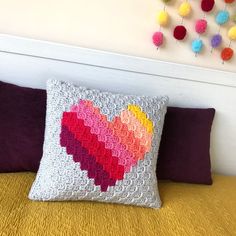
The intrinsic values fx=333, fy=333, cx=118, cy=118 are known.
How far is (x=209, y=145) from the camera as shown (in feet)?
4.53

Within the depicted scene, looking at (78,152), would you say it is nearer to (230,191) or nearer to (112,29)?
(112,29)

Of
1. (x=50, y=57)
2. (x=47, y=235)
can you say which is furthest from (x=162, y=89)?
(x=47, y=235)

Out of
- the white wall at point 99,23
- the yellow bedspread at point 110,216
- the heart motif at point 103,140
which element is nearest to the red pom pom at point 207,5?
the white wall at point 99,23

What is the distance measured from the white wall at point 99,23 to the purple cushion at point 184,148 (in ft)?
0.85

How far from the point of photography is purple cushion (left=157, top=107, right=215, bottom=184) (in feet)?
4.20

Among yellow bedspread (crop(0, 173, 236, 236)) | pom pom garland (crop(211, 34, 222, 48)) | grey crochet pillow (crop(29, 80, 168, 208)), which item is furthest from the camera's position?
pom pom garland (crop(211, 34, 222, 48))

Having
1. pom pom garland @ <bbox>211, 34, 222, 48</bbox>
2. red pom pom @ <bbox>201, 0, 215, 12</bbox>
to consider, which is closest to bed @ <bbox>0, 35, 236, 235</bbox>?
pom pom garland @ <bbox>211, 34, 222, 48</bbox>

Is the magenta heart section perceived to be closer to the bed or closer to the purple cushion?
the bed

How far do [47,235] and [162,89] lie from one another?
759mm

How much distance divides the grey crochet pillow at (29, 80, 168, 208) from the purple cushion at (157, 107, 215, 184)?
17 centimetres

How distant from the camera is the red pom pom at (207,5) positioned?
4.31ft

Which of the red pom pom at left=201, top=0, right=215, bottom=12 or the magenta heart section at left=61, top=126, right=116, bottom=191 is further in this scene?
the red pom pom at left=201, top=0, right=215, bottom=12

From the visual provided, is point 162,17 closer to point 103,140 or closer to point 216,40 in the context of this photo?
point 216,40

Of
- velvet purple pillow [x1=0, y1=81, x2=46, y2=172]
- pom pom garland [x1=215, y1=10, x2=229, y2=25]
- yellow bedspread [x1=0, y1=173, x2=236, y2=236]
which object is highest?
pom pom garland [x1=215, y1=10, x2=229, y2=25]
